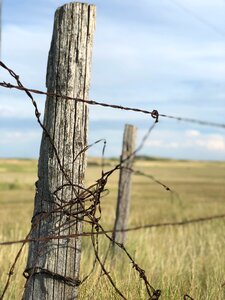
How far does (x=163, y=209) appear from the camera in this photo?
18.2m

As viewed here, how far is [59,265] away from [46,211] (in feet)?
0.92

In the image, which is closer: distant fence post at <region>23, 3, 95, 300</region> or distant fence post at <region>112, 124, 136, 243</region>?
distant fence post at <region>23, 3, 95, 300</region>

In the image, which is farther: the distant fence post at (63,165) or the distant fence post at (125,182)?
the distant fence post at (125,182)

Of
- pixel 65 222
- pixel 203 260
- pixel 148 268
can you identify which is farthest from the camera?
pixel 203 260

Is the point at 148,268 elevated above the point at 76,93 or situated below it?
below

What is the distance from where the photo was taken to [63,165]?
123 inches

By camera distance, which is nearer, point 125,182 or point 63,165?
point 63,165

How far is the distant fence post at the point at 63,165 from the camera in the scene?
3.12 meters

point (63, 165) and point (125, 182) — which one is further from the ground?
point (63, 165)

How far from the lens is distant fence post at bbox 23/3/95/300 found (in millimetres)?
3115

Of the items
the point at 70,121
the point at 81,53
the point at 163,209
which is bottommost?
the point at 163,209

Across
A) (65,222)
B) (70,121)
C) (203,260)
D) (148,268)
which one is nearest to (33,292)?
(65,222)

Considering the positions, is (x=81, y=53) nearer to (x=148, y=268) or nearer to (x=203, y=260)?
(x=148, y=268)

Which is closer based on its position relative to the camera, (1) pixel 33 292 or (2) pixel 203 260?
(1) pixel 33 292
